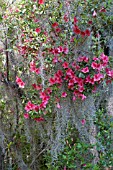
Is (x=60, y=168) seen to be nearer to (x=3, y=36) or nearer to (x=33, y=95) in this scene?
(x=33, y=95)

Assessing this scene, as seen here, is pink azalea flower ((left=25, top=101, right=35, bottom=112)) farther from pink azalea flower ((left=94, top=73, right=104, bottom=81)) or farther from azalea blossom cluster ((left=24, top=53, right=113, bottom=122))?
pink azalea flower ((left=94, top=73, right=104, bottom=81))

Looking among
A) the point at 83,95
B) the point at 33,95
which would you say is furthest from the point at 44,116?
the point at 83,95

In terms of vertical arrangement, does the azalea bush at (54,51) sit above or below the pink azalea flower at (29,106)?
above

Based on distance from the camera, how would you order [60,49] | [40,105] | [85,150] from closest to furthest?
1. [60,49]
2. [40,105]
3. [85,150]

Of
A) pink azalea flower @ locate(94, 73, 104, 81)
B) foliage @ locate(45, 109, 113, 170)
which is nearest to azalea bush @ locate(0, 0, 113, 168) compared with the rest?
pink azalea flower @ locate(94, 73, 104, 81)

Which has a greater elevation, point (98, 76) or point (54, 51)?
point (54, 51)

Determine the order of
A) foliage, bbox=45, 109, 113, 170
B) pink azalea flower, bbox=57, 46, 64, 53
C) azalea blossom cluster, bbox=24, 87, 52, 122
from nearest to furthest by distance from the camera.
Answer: pink azalea flower, bbox=57, 46, 64, 53 → azalea blossom cluster, bbox=24, 87, 52, 122 → foliage, bbox=45, 109, 113, 170

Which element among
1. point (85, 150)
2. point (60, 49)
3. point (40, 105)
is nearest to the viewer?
point (60, 49)

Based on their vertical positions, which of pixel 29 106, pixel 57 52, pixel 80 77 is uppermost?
pixel 57 52

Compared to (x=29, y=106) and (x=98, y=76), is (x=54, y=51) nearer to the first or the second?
(x=98, y=76)

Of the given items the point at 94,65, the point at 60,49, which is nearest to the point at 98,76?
the point at 94,65

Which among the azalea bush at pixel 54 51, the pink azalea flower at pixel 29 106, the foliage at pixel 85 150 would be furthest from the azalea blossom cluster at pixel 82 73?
the foliage at pixel 85 150

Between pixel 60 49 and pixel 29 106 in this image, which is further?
pixel 29 106

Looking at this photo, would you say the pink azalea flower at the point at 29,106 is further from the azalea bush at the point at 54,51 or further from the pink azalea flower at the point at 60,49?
the pink azalea flower at the point at 60,49
